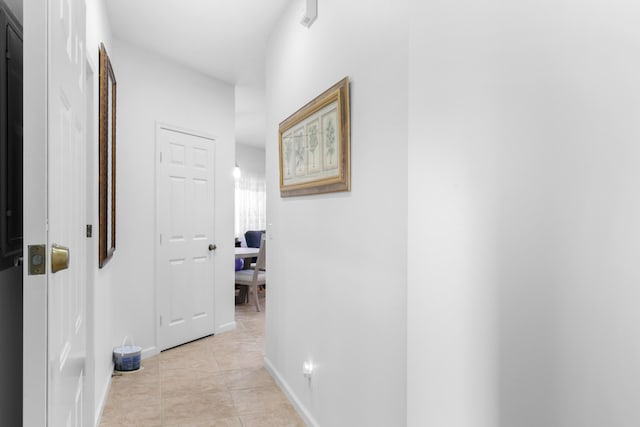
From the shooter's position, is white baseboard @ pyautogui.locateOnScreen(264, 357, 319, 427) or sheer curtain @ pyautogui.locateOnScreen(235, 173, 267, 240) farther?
sheer curtain @ pyautogui.locateOnScreen(235, 173, 267, 240)

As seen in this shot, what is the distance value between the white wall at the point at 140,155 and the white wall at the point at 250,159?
466 cm

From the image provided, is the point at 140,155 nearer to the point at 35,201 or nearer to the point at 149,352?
the point at 149,352

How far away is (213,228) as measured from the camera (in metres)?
4.14

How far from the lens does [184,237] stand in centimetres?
388

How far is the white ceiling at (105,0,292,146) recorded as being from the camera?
2.79 metres

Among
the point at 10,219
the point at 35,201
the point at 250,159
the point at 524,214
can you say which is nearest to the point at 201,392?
the point at 10,219

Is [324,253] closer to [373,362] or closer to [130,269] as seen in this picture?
[373,362]

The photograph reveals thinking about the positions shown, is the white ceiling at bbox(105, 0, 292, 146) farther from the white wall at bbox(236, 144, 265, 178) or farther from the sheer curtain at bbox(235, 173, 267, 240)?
the sheer curtain at bbox(235, 173, 267, 240)

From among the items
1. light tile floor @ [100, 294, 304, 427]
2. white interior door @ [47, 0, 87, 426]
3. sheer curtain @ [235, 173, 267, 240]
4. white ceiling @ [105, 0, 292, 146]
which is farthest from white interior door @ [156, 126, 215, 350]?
sheer curtain @ [235, 173, 267, 240]

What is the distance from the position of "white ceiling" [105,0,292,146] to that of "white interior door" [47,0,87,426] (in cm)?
179

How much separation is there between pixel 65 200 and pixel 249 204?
26.0ft

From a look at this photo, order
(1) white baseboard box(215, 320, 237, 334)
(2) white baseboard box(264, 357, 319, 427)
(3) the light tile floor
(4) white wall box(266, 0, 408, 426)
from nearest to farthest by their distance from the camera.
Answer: (4) white wall box(266, 0, 408, 426) → (2) white baseboard box(264, 357, 319, 427) → (3) the light tile floor → (1) white baseboard box(215, 320, 237, 334)

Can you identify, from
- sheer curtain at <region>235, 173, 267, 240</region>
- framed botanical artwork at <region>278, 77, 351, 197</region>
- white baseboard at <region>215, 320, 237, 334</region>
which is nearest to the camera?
framed botanical artwork at <region>278, 77, 351, 197</region>

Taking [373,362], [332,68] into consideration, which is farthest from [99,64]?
[373,362]
